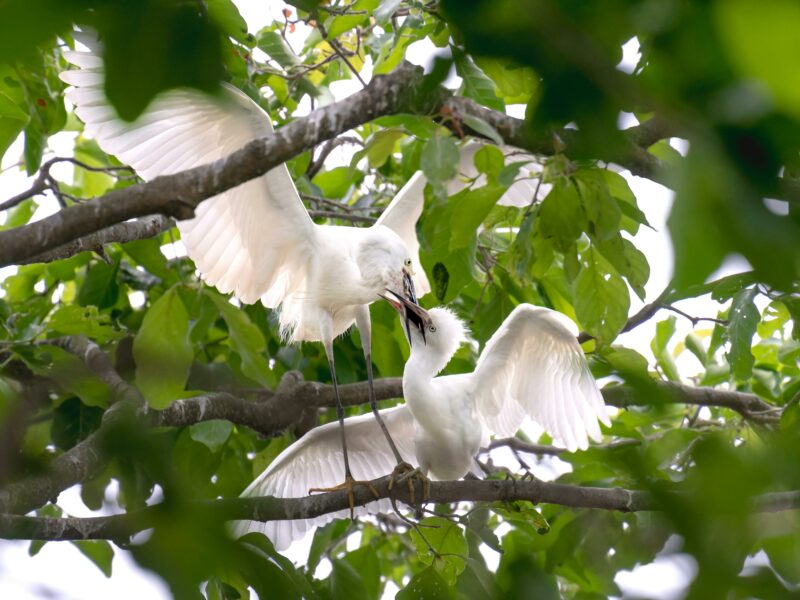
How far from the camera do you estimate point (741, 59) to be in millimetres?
561

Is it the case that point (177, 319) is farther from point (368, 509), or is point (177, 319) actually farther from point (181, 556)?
point (181, 556)

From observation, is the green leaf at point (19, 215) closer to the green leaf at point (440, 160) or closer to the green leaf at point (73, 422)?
the green leaf at point (73, 422)

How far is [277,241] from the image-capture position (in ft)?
15.0

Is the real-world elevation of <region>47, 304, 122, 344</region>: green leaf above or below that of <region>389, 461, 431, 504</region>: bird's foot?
above

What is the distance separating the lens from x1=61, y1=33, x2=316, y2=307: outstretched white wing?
11.9 ft

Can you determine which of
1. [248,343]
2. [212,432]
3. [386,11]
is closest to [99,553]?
[212,432]

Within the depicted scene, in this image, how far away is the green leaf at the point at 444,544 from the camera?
11.7ft

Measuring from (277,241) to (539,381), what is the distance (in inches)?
53.2

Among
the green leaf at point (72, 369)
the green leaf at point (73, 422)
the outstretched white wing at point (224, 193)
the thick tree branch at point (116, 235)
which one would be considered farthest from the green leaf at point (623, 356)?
the green leaf at point (73, 422)

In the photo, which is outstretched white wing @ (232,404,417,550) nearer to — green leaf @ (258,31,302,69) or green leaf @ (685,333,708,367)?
green leaf @ (685,333,708,367)

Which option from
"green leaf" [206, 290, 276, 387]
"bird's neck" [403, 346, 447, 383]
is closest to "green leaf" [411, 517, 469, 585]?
"bird's neck" [403, 346, 447, 383]

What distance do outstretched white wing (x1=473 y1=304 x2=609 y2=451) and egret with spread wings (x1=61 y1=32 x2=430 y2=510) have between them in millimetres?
512

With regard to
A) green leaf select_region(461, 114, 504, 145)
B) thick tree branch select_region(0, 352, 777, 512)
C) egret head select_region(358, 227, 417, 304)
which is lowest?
thick tree branch select_region(0, 352, 777, 512)

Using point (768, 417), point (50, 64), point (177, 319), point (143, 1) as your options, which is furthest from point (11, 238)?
point (768, 417)
